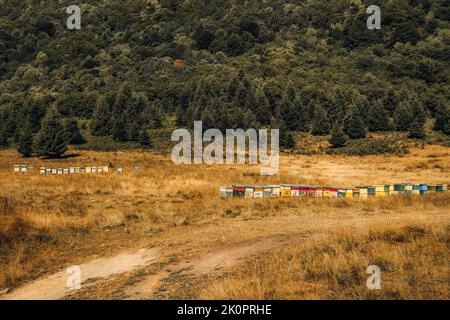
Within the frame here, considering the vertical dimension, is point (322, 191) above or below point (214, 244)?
above

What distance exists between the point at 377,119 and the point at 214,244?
190ft

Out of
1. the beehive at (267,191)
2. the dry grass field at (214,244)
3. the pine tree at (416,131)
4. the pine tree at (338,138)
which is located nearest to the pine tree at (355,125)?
the pine tree at (338,138)

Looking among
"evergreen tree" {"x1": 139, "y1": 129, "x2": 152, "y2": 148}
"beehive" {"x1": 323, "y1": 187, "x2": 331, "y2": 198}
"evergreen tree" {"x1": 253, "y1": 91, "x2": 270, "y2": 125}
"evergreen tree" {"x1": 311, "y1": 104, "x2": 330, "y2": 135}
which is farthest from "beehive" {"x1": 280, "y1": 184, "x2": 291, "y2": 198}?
"evergreen tree" {"x1": 253, "y1": 91, "x2": 270, "y2": 125}

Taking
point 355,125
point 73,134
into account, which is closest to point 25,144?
point 73,134

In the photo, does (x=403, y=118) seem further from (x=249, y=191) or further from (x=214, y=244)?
(x=214, y=244)

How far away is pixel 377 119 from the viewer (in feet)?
215

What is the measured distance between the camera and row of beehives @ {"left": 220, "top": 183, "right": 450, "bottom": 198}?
24141 mm

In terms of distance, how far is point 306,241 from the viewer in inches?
531

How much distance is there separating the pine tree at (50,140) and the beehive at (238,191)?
36.4 metres

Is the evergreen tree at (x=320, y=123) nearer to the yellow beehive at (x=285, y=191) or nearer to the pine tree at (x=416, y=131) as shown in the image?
the pine tree at (x=416, y=131)

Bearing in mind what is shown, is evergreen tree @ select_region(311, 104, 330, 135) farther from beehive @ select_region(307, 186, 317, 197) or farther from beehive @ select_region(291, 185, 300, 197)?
beehive @ select_region(291, 185, 300, 197)
